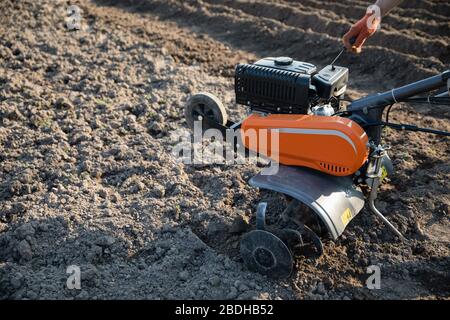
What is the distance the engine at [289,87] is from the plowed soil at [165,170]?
2.56 ft

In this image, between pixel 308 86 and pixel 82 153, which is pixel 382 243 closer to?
pixel 308 86

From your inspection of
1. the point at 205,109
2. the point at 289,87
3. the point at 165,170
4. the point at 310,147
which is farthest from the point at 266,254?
the point at 205,109

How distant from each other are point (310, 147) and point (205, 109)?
4.34ft

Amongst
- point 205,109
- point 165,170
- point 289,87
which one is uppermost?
point 289,87

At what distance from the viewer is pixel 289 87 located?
3605mm

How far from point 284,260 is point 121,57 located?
4.04 m

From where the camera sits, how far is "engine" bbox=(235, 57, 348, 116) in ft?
11.7

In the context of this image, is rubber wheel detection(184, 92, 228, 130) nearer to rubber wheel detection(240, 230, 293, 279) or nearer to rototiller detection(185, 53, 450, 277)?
rototiller detection(185, 53, 450, 277)

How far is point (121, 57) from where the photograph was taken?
6.58 metres

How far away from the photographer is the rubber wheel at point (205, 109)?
4415 mm

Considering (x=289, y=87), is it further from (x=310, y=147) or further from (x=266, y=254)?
(x=266, y=254)

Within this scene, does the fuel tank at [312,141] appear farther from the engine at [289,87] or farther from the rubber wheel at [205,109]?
the rubber wheel at [205,109]

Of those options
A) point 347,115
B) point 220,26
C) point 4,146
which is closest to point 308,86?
point 347,115

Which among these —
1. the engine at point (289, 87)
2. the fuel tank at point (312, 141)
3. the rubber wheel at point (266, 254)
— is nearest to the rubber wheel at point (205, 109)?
the engine at point (289, 87)
